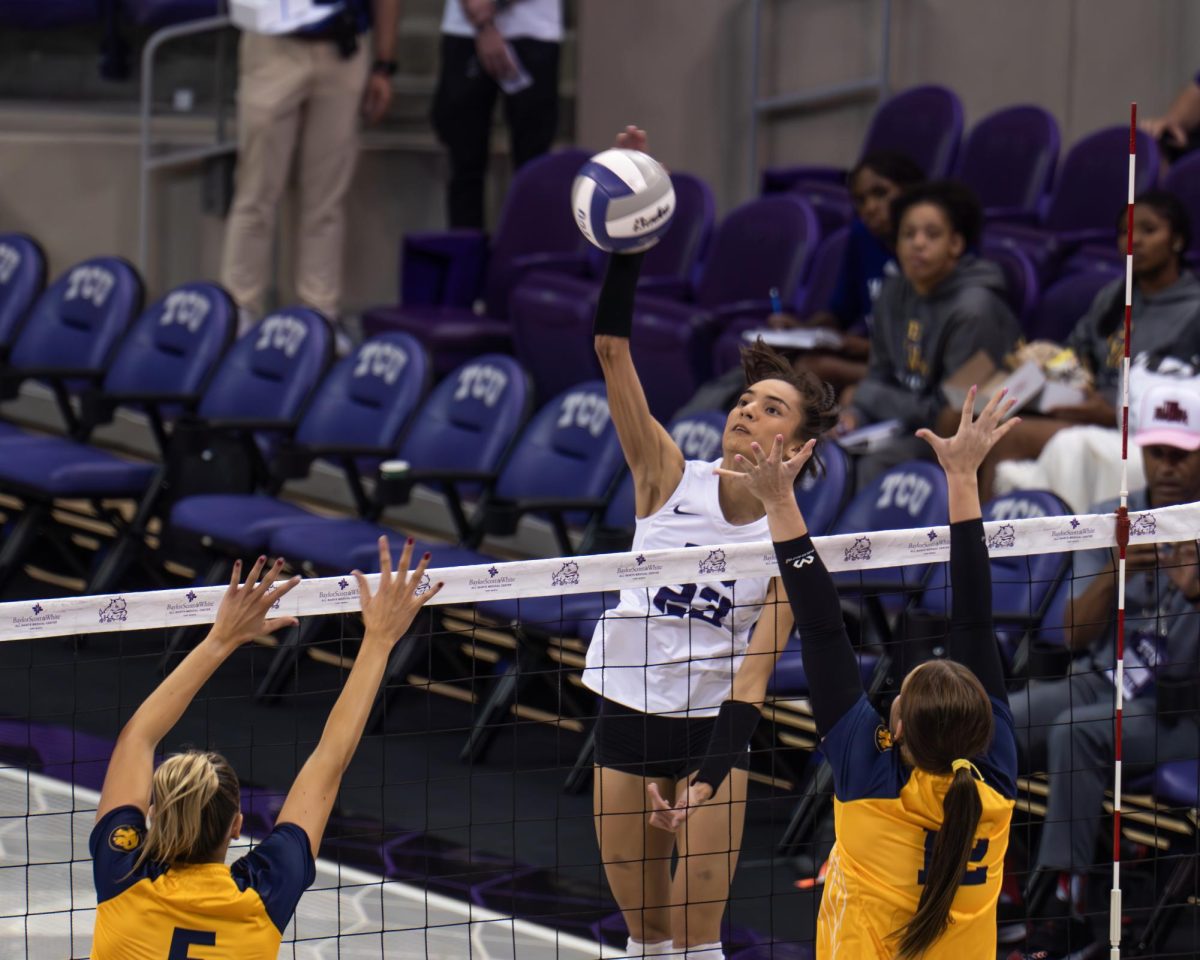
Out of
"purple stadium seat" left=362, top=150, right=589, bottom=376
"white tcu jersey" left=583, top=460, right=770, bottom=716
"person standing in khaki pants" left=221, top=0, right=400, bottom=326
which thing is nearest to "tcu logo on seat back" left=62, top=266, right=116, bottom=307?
"person standing in khaki pants" left=221, top=0, right=400, bottom=326

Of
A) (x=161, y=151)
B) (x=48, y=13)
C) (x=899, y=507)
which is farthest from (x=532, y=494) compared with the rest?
(x=48, y=13)

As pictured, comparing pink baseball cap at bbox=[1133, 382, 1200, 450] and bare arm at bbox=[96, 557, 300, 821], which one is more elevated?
pink baseball cap at bbox=[1133, 382, 1200, 450]

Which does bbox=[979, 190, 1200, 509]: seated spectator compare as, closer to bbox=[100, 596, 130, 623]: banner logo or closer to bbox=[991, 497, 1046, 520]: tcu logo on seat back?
bbox=[991, 497, 1046, 520]: tcu logo on seat back

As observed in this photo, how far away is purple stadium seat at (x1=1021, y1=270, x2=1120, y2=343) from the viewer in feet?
23.5

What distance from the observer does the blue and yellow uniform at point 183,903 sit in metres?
2.96

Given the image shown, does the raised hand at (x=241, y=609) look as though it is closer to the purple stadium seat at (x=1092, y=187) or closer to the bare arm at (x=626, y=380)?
the bare arm at (x=626, y=380)

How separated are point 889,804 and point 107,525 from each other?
547 centimetres

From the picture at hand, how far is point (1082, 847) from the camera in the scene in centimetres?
473

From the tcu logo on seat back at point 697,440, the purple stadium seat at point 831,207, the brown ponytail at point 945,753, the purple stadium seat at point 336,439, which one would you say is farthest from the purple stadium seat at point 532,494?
the brown ponytail at point 945,753

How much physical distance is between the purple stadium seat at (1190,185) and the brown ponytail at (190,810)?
5286mm

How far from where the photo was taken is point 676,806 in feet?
12.2

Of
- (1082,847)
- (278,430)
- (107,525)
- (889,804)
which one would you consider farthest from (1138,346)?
(107,525)

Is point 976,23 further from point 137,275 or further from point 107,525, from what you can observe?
point 107,525

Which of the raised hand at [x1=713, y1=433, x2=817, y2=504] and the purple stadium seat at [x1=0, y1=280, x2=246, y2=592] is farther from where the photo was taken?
the purple stadium seat at [x1=0, y1=280, x2=246, y2=592]
